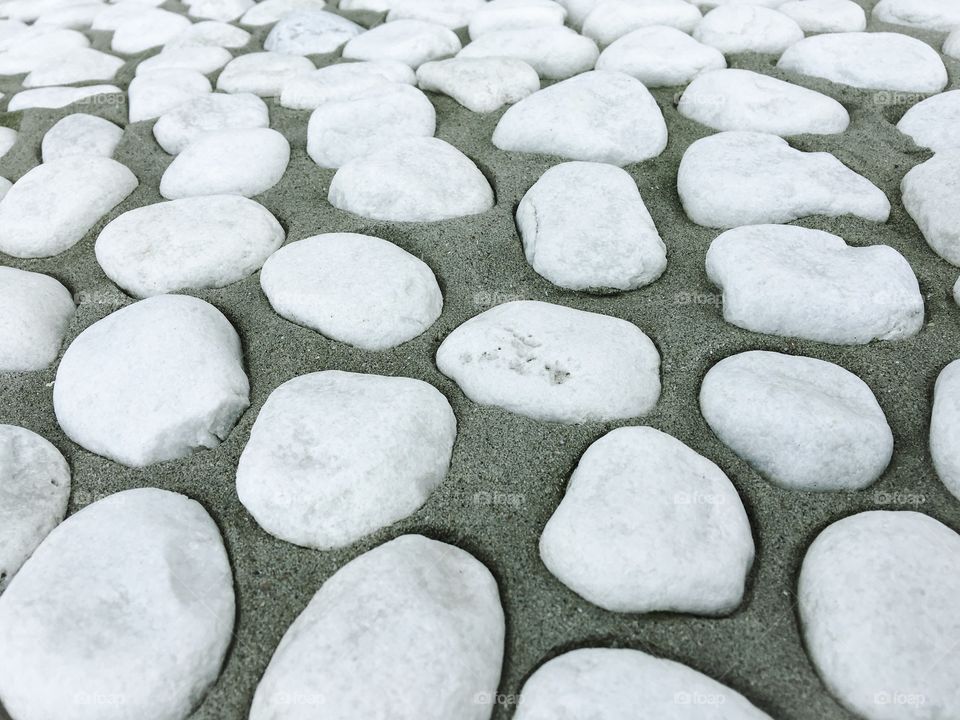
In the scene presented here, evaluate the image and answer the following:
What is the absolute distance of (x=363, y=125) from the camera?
180cm

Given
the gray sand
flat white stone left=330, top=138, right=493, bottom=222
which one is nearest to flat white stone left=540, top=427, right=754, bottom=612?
the gray sand

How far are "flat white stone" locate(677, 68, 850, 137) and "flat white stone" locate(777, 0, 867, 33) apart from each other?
1.81ft

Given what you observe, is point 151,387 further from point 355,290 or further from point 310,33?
point 310,33

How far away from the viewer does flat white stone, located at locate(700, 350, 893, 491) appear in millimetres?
1084

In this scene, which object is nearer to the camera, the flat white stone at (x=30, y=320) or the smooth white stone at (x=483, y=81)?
the flat white stone at (x=30, y=320)

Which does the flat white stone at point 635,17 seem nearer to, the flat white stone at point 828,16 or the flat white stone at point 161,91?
the flat white stone at point 828,16

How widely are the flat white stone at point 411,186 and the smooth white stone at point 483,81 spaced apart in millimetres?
372

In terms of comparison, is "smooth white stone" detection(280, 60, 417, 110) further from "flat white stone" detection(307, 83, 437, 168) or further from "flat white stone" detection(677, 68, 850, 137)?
"flat white stone" detection(677, 68, 850, 137)

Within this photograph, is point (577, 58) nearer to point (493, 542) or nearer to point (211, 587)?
point (493, 542)

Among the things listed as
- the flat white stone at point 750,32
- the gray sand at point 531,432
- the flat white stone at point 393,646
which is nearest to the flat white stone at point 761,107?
the gray sand at point 531,432

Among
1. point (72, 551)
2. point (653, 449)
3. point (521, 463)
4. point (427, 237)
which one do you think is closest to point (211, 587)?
point (72, 551)

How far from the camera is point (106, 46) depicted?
2.62 m

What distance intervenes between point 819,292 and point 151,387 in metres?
1.16

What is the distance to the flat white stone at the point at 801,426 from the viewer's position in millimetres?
1084
